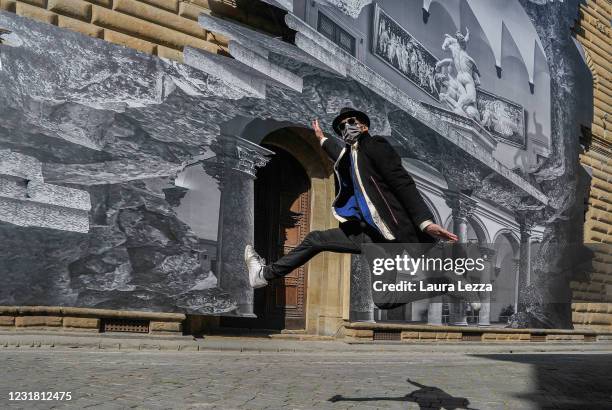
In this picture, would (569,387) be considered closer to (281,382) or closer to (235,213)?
(281,382)

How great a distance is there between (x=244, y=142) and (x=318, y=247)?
25.1 feet

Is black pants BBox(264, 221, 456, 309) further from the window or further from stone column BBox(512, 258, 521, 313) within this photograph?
stone column BBox(512, 258, 521, 313)

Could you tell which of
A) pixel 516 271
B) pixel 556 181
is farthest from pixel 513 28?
pixel 516 271

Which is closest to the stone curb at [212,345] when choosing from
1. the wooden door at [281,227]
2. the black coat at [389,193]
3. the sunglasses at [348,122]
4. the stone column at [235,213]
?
the stone column at [235,213]

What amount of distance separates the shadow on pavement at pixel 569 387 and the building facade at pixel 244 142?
4.09 m

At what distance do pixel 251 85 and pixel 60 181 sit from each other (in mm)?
3735

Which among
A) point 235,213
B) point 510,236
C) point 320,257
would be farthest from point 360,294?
point 510,236

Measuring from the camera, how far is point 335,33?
13.0m

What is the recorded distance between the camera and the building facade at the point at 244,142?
32.3 feet

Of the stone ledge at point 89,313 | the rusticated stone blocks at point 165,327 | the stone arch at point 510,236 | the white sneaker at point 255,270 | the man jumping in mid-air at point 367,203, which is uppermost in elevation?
the stone arch at point 510,236

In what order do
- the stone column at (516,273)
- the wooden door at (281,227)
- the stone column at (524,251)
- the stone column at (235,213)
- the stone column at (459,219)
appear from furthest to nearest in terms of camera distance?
the stone column at (524,251) < the stone column at (516,273) < the stone column at (459,219) < the wooden door at (281,227) < the stone column at (235,213)

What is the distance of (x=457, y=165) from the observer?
15469 millimetres

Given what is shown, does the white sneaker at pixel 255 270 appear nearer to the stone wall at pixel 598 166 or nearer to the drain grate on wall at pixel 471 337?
the drain grate on wall at pixel 471 337

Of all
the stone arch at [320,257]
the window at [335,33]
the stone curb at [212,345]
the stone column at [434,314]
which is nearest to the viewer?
the stone curb at [212,345]
